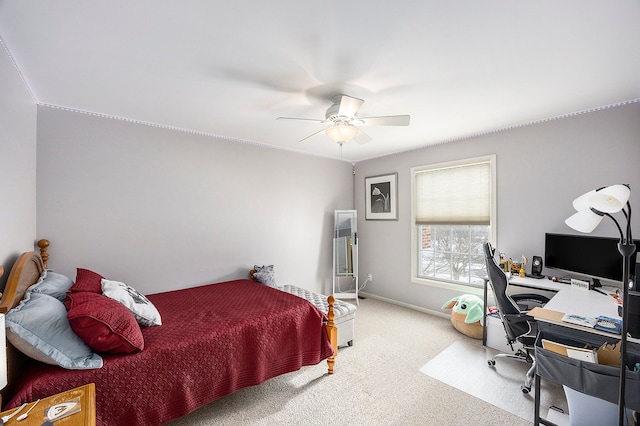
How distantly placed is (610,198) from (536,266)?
2.04 meters

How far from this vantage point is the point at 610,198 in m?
1.31

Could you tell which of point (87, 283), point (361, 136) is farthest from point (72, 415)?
point (361, 136)

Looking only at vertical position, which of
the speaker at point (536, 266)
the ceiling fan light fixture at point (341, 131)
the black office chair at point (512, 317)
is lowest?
the black office chair at point (512, 317)

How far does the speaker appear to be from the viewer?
2.98m

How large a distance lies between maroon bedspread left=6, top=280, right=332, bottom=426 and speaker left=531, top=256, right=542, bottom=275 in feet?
7.65

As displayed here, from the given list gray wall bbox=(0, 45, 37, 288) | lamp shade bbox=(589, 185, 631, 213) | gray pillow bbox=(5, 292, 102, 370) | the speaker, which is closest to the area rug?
the speaker

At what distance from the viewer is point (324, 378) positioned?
254 cm

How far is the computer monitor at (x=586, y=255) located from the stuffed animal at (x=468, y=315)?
850 millimetres

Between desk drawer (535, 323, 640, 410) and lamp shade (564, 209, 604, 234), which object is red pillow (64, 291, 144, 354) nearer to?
desk drawer (535, 323, 640, 410)

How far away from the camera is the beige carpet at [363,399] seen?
6.66 feet

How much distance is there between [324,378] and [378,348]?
798 mm

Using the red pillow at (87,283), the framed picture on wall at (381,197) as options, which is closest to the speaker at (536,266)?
the framed picture on wall at (381,197)

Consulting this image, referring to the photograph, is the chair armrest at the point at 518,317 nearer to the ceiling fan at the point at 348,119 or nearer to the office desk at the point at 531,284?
the office desk at the point at 531,284

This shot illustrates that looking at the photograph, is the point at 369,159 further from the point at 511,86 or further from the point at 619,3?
the point at 619,3
